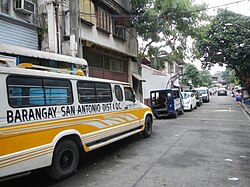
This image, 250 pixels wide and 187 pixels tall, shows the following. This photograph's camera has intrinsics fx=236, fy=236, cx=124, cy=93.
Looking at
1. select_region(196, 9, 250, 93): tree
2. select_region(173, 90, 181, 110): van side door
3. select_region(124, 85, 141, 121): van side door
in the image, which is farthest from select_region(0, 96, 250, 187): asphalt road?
select_region(196, 9, 250, 93): tree

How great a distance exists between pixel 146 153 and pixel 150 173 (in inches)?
68.3

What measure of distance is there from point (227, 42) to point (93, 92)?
72.2ft

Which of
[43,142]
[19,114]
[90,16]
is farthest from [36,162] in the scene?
[90,16]

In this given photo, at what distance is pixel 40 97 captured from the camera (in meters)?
4.69

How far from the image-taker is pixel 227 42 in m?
24.4

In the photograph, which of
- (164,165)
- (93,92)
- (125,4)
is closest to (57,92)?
(93,92)

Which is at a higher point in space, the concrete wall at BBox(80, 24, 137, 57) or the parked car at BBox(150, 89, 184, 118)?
the concrete wall at BBox(80, 24, 137, 57)

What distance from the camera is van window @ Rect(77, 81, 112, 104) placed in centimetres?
583

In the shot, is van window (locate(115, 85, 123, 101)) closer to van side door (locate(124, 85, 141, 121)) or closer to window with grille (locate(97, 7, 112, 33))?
van side door (locate(124, 85, 141, 121))

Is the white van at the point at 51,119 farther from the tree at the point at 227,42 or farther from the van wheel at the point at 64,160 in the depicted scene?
the tree at the point at 227,42

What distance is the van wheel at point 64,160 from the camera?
4848mm

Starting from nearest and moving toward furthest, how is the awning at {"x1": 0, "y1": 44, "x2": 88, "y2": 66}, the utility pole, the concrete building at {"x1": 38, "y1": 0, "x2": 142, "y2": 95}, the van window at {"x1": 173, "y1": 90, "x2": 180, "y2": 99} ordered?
1. the awning at {"x1": 0, "y1": 44, "x2": 88, "y2": 66}
2. the utility pole
3. the concrete building at {"x1": 38, "y1": 0, "x2": 142, "y2": 95}
4. the van window at {"x1": 173, "y1": 90, "x2": 180, "y2": 99}

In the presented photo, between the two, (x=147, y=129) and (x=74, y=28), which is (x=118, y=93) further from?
(x=74, y=28)

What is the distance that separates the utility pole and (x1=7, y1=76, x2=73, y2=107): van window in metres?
4.93
